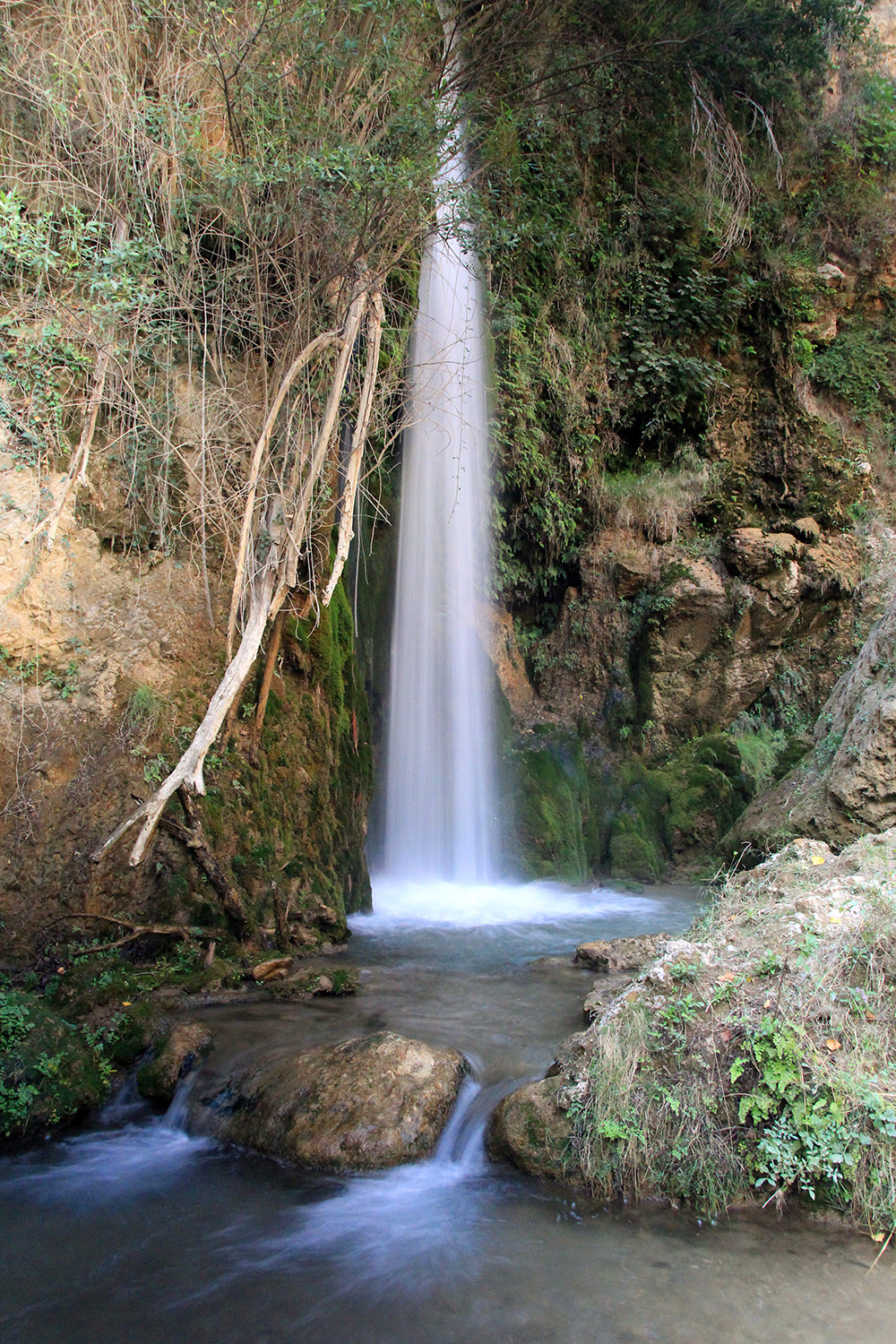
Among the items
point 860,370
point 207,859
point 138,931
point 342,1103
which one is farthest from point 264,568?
point 860,370

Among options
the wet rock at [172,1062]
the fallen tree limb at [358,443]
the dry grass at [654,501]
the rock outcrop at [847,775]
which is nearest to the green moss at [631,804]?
the rock outcrop at [847,775]

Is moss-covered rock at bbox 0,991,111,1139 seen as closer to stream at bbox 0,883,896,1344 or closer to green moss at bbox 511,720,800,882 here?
stream at bbox 0,883,896,1344

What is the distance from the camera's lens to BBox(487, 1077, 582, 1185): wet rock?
12.2 feet

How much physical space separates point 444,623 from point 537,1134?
821 cm

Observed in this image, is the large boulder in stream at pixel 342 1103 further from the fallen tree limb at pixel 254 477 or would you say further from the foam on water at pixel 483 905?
the foam on water at pixel 483 905

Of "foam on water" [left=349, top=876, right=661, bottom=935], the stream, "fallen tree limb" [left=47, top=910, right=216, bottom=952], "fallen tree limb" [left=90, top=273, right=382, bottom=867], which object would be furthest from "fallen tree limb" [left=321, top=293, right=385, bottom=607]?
"foam on water" [left=349, top=876, right=661, bottom=935]

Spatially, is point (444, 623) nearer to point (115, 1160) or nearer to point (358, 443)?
point (358, 443)

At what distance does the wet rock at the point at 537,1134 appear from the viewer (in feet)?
12.2

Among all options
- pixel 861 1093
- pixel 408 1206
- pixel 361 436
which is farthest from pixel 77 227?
pixel 861 1093

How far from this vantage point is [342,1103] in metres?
4.13

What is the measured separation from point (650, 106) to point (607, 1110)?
1492 cm

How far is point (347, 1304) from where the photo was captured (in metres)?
3.12

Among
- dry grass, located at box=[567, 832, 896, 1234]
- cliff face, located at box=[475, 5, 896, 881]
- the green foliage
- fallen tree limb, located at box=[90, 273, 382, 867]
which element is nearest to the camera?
dry grass, located at box=[567, 832, 896, 1234]

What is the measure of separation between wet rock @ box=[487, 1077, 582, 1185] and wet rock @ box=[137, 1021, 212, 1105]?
179 centimetres
